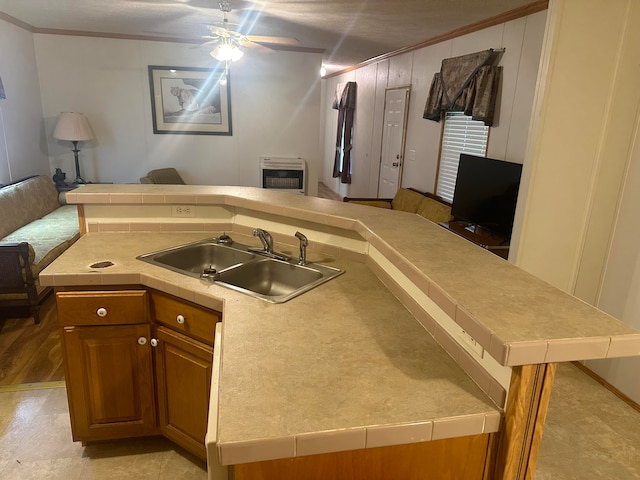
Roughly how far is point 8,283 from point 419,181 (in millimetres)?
4222

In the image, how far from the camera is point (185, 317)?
1732 millimetres

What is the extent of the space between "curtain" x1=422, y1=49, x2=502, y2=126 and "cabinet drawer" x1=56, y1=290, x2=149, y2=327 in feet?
10.6

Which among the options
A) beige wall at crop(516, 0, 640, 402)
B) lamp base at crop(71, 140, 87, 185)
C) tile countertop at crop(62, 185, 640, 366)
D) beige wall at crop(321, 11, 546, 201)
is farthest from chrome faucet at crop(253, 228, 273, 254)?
lamp base at crop(71, 140, 87, 185)

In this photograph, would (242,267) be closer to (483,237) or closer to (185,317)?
(185,317)

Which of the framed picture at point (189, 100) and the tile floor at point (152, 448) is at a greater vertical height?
the framed picture at point (189, 100)

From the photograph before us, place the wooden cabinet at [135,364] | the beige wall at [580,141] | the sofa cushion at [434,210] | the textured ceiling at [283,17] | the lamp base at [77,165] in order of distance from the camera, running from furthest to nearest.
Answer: the lamp base at [77,165] → the sofa cushion at [434,210] → the textured ceiling at [283,17] → the beige wall at [580,141] → the wooden cabinet at [135,364]

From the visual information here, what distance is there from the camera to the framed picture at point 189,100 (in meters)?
5.38

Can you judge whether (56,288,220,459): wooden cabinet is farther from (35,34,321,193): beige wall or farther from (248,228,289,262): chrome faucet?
(35,34,321,193): beige wall

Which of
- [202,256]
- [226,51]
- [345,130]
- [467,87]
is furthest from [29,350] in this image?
[345,130]

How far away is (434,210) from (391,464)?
3.69 metres

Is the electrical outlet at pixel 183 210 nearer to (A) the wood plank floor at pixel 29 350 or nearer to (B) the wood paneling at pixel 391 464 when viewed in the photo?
(A) the wood plank floor at pixel 29 350

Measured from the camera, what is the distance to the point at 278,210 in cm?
Result: 212

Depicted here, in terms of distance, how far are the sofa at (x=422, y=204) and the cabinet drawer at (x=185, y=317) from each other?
3.06 m

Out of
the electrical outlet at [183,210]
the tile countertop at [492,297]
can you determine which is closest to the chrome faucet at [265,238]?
the tile countertop at [492,297]
